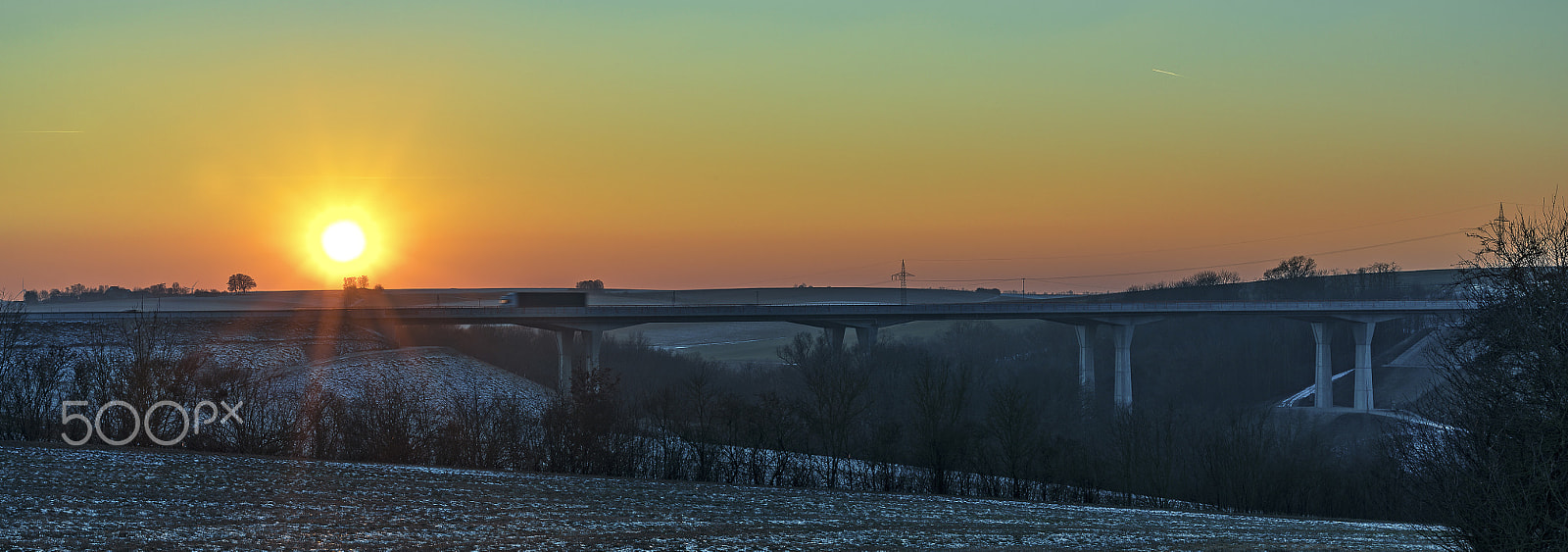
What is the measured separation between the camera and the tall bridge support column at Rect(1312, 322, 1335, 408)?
408ft

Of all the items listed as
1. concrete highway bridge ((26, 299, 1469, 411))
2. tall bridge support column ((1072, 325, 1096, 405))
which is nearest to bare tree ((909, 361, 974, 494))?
concrete highway bridge ((26, 299, 1469, 411))

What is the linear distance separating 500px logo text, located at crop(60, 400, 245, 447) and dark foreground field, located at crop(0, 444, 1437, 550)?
7249mm

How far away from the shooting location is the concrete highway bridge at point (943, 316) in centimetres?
11112

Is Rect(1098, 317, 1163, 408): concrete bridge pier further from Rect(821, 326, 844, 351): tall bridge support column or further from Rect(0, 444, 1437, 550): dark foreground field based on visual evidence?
Rect(0, 444, 1437, 550): dark foreground field

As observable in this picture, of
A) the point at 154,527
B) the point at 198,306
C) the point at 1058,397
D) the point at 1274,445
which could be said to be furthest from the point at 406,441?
the point at 198,306

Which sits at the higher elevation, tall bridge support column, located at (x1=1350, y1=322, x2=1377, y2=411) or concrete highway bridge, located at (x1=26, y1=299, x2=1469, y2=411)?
concrete highway bridge, located at (x1=26, y1=299, x2=1469, y2=411)

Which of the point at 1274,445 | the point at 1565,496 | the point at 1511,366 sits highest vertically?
the point at 1511,366

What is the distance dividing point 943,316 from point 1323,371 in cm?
4712

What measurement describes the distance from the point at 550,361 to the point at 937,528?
12385 cm

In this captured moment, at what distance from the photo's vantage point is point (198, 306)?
152125mm

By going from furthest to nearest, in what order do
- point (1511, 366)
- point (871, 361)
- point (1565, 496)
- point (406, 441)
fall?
point (871, 361)
point (406, 441)
point (1511, 366)
point (1565, 496)

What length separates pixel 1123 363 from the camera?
12900 cm

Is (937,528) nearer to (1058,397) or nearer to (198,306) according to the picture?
(1058,397)

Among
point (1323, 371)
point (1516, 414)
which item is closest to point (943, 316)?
point (1323, 371)
